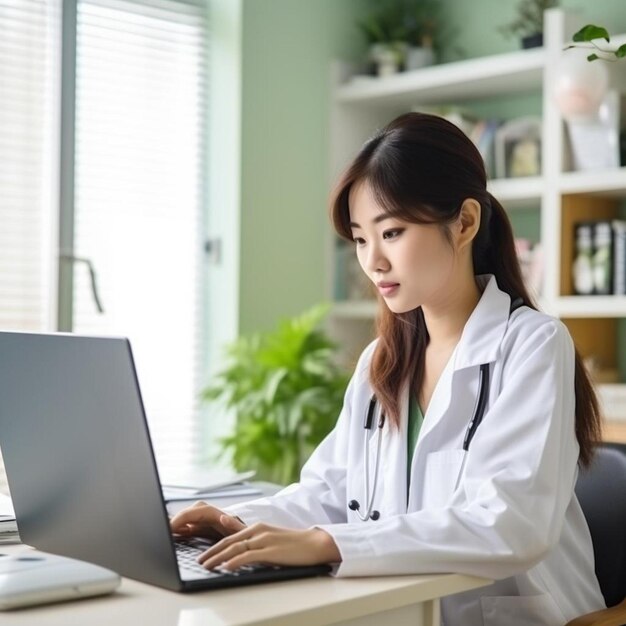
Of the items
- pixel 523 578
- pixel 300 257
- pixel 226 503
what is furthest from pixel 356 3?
pixel 523 578

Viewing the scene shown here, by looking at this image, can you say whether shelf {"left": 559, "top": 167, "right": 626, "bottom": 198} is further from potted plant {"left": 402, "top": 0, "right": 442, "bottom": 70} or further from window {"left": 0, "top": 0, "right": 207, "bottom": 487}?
window {"left": 0, "top": 0, "right": 207, "bottom": 487}


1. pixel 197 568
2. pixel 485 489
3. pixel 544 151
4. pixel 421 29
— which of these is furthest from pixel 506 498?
pixel 421 29

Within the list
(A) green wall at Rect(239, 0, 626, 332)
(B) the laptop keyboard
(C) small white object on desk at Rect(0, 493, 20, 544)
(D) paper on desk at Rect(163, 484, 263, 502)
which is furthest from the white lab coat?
(A) green wall at Rect(239, 0, 626, 332)

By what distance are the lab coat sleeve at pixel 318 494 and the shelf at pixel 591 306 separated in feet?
5.70

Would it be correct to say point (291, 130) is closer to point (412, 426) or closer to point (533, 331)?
point (412, 426)

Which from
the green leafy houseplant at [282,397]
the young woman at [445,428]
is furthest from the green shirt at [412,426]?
the green leafy houseplant at [282,397]

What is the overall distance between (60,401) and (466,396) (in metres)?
0.63

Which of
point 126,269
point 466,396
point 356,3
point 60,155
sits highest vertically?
point 356,3

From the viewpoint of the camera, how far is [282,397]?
Result: 3611mm

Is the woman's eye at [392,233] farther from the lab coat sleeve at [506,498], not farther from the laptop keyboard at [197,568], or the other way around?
the laptop keyboard at [197,568]

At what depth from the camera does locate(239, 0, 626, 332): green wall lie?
3.94m

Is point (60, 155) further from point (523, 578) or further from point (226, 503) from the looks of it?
point (523, 578)

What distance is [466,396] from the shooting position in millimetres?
1638

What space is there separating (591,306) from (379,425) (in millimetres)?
1885
